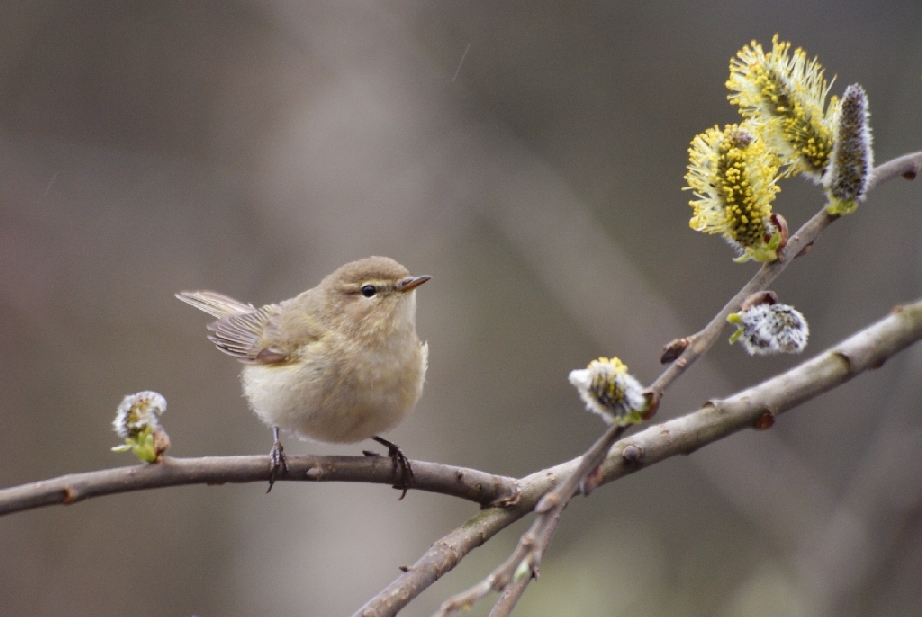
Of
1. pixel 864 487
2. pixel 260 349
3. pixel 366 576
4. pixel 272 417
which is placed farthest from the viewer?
pixel 366 576

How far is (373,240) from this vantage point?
7895 mm

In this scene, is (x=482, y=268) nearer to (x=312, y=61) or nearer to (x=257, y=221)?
(x=257, y=221)

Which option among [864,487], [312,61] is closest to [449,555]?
[864,487]

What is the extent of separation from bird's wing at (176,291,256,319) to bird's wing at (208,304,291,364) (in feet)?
1.22

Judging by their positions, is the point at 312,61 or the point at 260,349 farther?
the point at 312,61

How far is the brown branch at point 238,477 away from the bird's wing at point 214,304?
260 centimetres

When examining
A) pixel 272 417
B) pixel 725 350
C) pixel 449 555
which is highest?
pixel 272 417

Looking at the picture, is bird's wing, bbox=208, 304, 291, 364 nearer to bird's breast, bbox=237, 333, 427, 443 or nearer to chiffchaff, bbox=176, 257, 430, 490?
chiffchaff, bbox=176, 257, 430, 490

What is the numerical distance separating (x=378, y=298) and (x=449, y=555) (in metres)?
1.90

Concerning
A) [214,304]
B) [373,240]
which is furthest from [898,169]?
[373,240]

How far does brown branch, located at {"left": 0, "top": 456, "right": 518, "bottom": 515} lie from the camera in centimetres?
183

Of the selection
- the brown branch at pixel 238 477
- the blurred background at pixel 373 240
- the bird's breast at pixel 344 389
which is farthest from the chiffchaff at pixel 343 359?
the blurred background at pixel 373 240

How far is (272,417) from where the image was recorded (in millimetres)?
3641

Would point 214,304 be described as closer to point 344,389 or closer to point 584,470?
point 344,389
